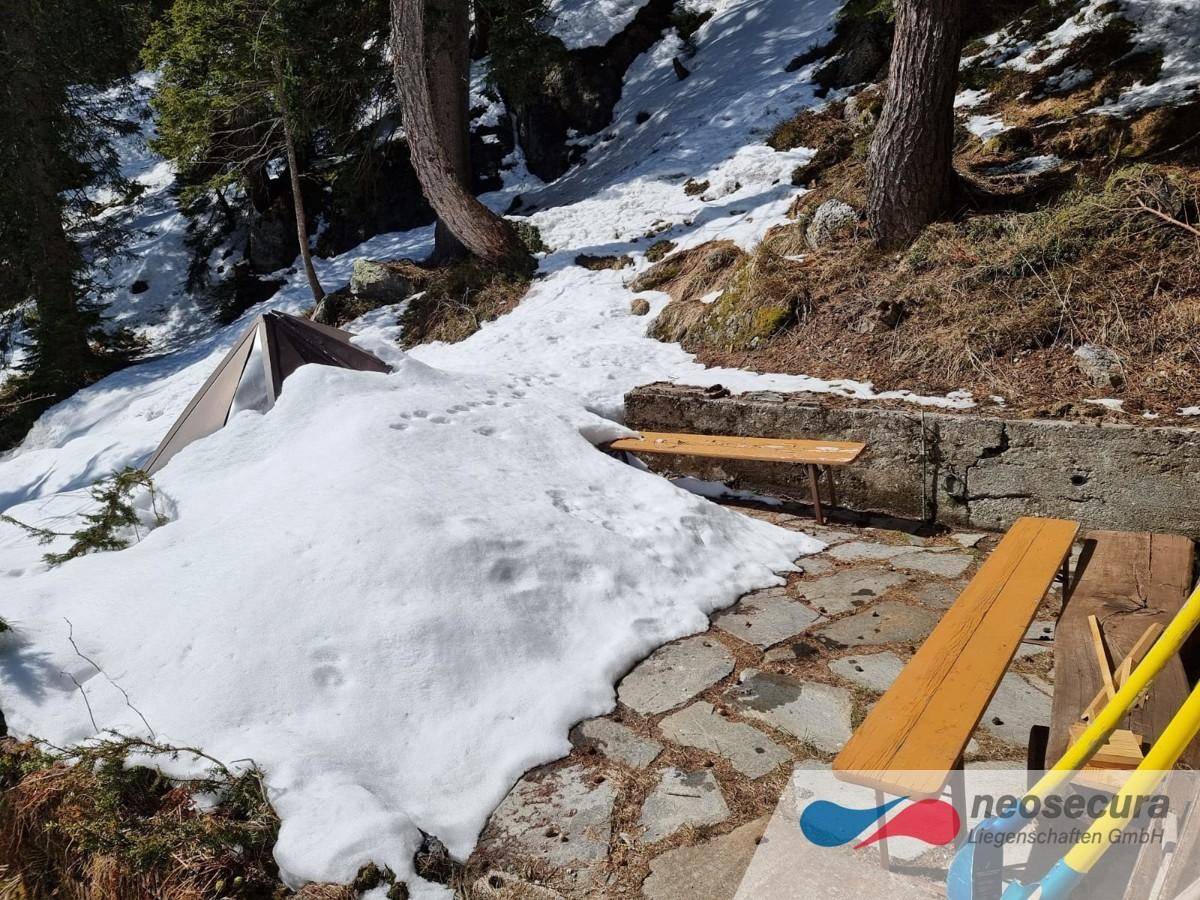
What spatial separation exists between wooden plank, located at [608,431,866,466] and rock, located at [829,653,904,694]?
1643 millimetres

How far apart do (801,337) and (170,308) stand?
14.3m

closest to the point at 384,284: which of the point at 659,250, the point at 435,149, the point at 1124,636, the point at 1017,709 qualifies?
Result: the point at 435,149

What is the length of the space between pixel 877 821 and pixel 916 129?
19.0ft

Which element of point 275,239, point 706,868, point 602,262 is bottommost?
point 706,868

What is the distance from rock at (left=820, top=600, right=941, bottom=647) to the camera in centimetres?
345

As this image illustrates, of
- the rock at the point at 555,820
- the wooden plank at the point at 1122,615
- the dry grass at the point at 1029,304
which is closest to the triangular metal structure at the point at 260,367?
the dry grass at the point at 1029,304

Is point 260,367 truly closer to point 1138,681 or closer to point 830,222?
point 830,222

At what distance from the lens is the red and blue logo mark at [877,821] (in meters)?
2.24

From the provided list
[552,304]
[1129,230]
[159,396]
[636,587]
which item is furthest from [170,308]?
[1129,230]

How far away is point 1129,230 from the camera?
544cm

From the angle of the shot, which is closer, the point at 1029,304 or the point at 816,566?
the point at 816,566

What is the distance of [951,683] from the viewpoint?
225cm

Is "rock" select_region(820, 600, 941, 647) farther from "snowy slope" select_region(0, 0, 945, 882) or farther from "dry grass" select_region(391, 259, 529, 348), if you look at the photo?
"dry grass" select_region(391, 259, 529, 348)

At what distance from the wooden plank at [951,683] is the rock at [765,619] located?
98cm
